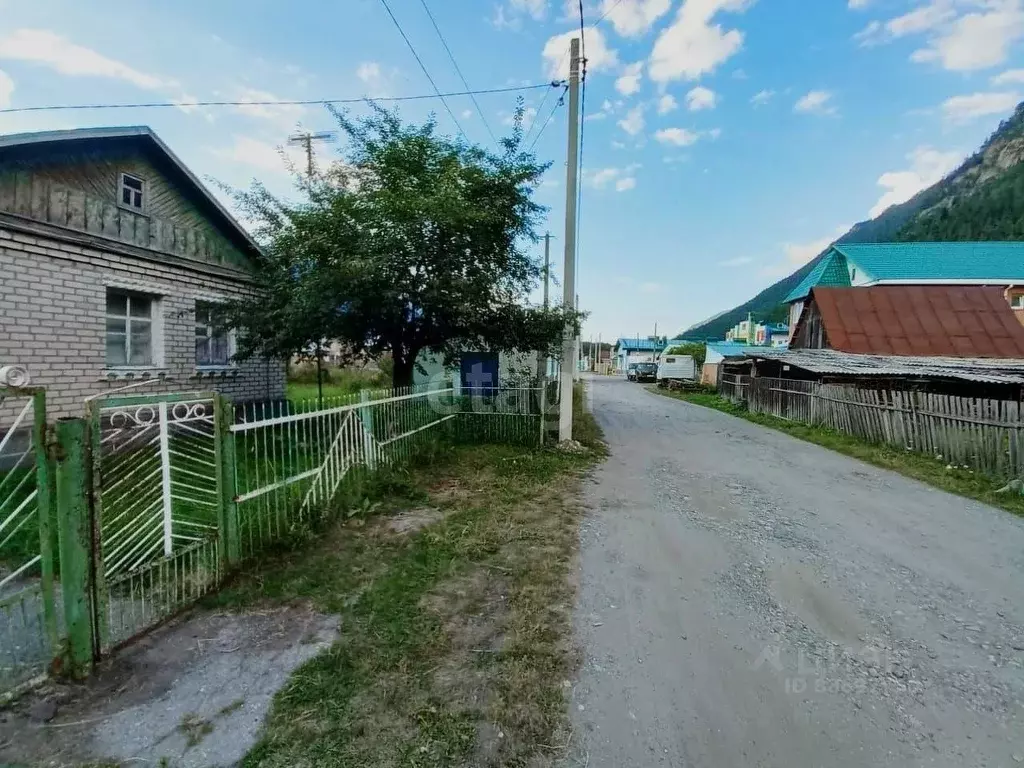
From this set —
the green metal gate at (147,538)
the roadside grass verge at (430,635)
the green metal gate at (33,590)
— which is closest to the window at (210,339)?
the roadside grass verge at (430,635)

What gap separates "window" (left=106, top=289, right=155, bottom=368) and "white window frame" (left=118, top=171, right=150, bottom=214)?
1.42m

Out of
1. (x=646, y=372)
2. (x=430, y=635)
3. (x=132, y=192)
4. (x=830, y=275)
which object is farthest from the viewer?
(x=646, y=372)

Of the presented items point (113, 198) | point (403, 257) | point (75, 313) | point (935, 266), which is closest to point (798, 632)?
point (403, 257)

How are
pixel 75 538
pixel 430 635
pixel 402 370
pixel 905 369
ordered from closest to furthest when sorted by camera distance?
pixel 75 538
pixel 430 635
pixel 402 370
pixel 905 369

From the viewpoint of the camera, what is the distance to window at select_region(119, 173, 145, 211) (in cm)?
858

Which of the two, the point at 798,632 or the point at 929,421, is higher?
the point at 929,421

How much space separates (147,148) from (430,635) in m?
9.77

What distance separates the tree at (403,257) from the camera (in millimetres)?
7996

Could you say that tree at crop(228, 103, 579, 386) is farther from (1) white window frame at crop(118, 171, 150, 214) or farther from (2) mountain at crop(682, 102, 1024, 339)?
(2) mountain at crop(682, 102, 1024, 339)

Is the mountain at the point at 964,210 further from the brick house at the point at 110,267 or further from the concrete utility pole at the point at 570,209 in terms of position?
the brick house at the point at 110,267

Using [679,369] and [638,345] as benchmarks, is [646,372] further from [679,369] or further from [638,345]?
[638,345]

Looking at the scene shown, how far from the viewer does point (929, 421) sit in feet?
30.1

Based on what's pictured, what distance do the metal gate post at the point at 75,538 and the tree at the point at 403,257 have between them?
17.1ft

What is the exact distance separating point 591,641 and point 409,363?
7.82 metres
